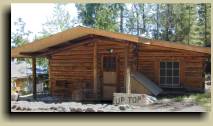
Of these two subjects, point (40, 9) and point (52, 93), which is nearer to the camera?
point (40, 9)

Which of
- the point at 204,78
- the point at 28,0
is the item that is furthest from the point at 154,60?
the point at 28,0

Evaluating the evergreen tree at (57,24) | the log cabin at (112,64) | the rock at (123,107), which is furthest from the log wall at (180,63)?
the evergreen tree at (57,24)

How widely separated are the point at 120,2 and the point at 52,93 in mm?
1804

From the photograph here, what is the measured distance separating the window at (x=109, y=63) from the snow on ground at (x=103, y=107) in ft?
2.64

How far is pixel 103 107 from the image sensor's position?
7.00m

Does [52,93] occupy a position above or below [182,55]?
below

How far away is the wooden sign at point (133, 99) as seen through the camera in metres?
7.04

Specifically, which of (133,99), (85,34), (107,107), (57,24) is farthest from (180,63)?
(57,24)

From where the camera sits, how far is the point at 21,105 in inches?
274

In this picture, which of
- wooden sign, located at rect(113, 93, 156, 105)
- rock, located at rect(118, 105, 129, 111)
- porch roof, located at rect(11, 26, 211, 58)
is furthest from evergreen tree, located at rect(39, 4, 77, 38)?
rock, located at rect(118, 105, 129, 111)

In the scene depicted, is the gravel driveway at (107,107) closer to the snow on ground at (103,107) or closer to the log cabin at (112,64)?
the snow on ground at (103,107)

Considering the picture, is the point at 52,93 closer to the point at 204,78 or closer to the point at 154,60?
the point at 154,60

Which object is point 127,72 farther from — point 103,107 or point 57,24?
point 57,24

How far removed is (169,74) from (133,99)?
2.62ft
